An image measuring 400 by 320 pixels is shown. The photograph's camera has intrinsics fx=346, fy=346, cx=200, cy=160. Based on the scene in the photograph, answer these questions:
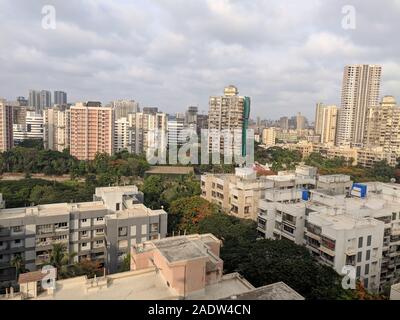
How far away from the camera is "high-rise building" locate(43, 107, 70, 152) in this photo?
2445 centimetres

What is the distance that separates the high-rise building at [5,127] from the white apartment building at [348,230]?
20093 millimetres

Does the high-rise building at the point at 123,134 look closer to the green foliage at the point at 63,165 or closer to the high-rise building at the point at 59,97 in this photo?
the green foliage at the point at 63,165

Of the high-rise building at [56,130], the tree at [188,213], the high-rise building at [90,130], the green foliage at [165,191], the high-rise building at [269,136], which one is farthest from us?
the high-rise building at [269,136]

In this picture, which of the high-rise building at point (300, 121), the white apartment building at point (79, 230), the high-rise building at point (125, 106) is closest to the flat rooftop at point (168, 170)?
the white apartment building at point (79, 230)

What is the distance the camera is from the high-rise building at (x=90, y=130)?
20766 mm

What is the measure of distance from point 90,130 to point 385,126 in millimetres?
20313

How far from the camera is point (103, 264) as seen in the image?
318 inches

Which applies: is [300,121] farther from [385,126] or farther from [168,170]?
[168,170]

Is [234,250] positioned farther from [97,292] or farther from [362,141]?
[362,141]

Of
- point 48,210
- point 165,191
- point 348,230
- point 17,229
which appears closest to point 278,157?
point 165,191

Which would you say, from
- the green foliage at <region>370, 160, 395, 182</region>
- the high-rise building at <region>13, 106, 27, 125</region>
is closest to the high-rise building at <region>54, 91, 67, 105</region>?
the high-rise building at <region>13, 106, 27, 125</region>

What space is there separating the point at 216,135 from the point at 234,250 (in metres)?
16.9

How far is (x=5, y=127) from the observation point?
2286cm
